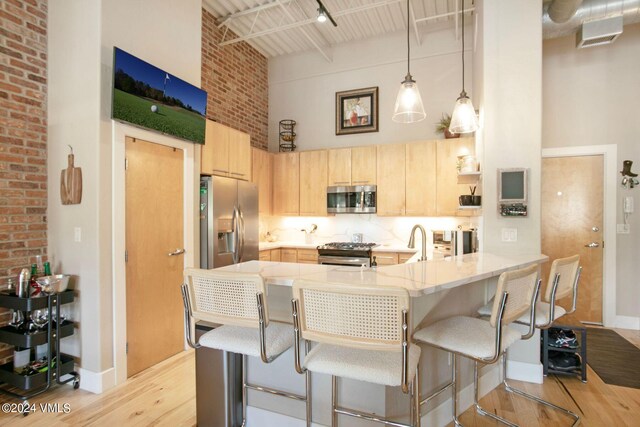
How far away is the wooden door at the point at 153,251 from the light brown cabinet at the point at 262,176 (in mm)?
1575

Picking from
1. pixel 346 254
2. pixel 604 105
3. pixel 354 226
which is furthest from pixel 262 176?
pixel 604 105

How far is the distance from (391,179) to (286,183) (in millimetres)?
1561

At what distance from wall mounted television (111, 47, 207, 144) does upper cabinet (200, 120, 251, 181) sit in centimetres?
22

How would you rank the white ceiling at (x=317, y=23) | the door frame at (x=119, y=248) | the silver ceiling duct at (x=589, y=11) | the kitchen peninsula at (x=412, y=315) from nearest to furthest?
the kitchen peninsula at (x=412, y=315) < the door frame at (x=119, y=248) < the silver ceiling duct at (x=589, y=11) < the white ceiling at (x=317, y=23)

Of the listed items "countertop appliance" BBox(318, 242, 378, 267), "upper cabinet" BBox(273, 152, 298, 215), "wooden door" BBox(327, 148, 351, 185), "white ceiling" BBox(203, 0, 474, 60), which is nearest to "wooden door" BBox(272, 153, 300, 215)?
"upper cabinet" BBox(273, 152, 298, 215)

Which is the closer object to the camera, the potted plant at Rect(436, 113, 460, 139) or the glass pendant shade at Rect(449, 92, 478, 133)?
the glass pendant shade at Rect(449, 92, 478, 133)

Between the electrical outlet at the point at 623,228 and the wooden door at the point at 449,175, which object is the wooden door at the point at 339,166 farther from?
the electrical outlet at the point at 623,228

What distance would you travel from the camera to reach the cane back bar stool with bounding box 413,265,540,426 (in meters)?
1.58

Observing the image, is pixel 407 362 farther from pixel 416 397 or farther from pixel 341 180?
pixel 341 180

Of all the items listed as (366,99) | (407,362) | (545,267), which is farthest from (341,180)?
(407,362)

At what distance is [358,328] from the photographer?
136 cm

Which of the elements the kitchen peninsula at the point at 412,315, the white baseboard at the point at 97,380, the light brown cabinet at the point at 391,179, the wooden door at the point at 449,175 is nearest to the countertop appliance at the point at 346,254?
the light brown cabinet at the point at 391,179

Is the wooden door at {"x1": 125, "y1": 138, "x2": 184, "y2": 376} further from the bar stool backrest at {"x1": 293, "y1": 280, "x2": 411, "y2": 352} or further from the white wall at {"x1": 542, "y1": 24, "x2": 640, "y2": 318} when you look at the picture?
the white wall at {"x1": 542, "y1": 24, "x2": 640, "y2": 318}

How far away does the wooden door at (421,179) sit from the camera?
177 inches
